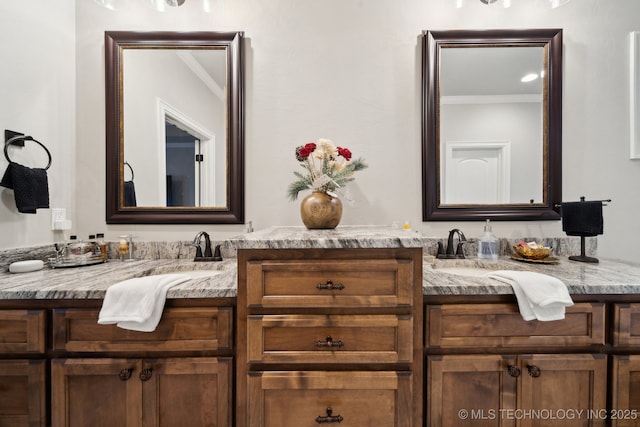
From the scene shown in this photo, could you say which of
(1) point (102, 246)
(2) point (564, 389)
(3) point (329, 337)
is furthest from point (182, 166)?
(2) point (564, 389)

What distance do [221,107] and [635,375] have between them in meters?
2.36

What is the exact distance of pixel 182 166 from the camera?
1.64 metres

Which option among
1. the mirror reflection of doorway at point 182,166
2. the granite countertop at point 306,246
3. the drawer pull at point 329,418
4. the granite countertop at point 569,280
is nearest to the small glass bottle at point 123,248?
the granite countertop at point 306,246

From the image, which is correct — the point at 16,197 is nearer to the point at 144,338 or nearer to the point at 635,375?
the point at 144,338

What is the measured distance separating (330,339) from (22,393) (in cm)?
121

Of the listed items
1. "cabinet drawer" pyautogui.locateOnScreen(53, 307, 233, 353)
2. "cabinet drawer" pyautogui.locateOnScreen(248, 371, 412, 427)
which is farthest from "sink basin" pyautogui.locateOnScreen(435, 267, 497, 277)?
"cabinet drawer" pyautogui.locateOnScreen(53, 307, 233, 353)

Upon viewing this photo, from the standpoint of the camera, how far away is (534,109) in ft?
5.38

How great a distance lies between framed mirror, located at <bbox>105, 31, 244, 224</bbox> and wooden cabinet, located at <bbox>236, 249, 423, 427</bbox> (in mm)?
797

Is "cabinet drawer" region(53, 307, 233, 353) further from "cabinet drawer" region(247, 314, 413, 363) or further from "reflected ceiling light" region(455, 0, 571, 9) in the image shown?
"reflected ceiling light" region(455, 0, 571, 9)

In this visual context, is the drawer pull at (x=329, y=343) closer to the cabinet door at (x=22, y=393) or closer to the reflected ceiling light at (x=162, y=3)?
the cabinet door at (x=22, y=393)

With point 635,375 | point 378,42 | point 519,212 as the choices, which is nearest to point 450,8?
point 378,42

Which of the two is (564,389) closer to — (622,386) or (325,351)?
(622,386)

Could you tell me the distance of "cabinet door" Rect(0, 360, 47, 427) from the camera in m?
1.01

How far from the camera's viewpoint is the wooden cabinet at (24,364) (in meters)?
1.01
